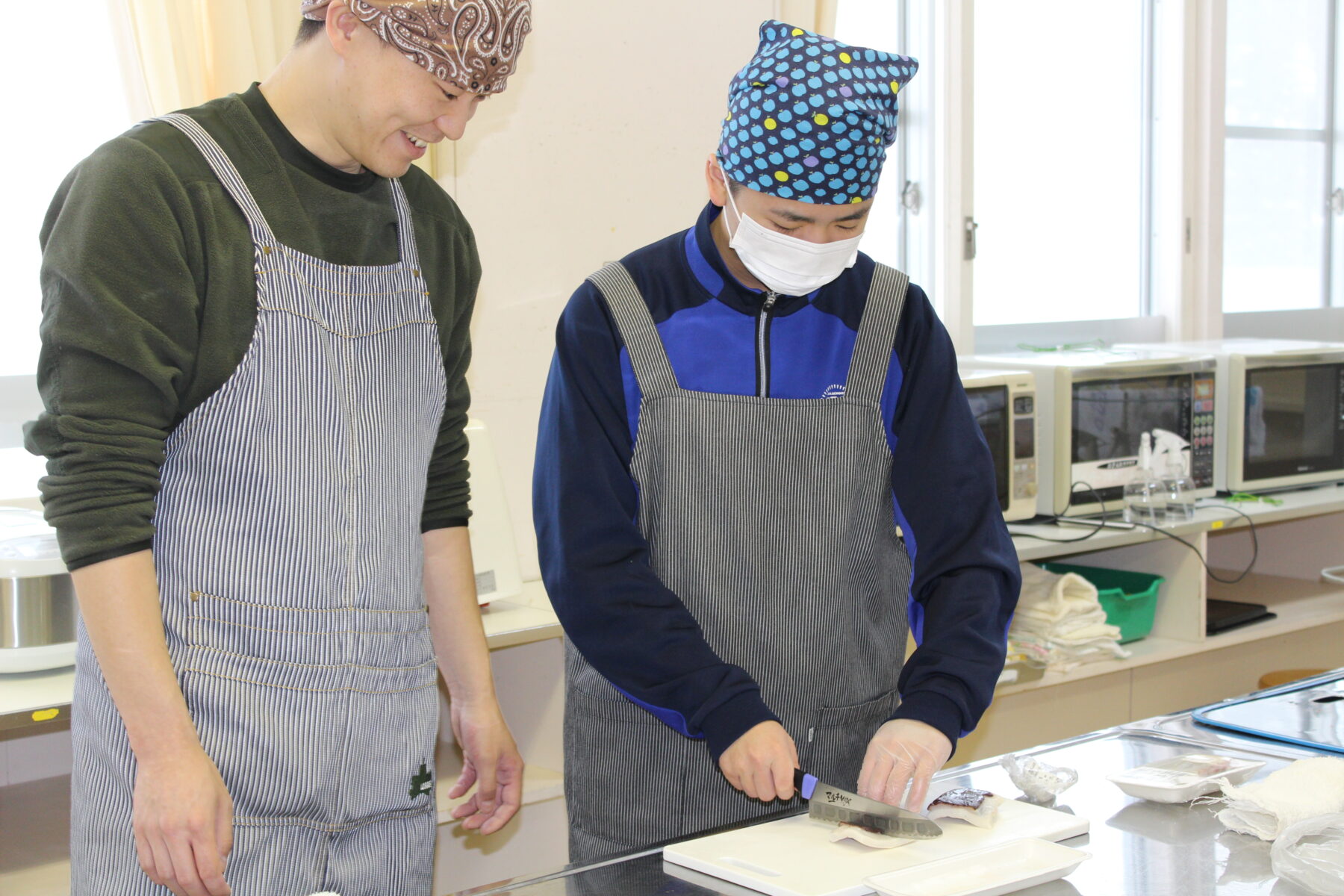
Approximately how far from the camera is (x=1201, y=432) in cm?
303

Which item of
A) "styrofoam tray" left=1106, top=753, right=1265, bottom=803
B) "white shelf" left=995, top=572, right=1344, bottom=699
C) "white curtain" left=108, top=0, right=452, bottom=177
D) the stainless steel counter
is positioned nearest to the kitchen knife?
the stainless steel counter

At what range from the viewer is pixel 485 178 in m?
2.43

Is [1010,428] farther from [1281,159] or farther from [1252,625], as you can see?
[1281,159]

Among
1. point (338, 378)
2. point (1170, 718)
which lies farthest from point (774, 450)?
point (1170, 718)

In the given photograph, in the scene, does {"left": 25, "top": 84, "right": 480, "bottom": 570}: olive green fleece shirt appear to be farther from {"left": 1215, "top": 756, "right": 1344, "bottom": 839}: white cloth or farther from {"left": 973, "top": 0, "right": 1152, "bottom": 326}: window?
{"left": 973, "top": 0, "right": 1152, "bottom": 326}: window

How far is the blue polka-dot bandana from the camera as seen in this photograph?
3.90 feet

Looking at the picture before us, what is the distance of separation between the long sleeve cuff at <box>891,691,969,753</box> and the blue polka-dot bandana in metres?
0.49

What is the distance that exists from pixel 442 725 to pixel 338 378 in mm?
1466

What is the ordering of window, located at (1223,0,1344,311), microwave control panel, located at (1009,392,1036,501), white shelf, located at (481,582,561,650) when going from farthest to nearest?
window, located at (1223,0,1344,311) → microwave control panel, located at (1009,392,1036,501) → white shelf, located at (481,582,561,650)

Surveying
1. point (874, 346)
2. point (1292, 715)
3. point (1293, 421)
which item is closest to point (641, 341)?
point (874, 346)

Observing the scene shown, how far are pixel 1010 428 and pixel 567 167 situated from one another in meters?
1.09

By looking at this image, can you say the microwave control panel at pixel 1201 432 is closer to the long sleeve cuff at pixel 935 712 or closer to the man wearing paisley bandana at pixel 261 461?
the long sleeve cuff at pixel 935 712

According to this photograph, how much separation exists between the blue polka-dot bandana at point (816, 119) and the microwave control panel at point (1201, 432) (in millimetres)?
2056

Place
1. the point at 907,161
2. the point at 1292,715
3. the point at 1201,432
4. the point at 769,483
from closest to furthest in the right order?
1. the point at 769,483
2. the point at 1292,715
3. the point at 1201,432
4. the point at 907,161
